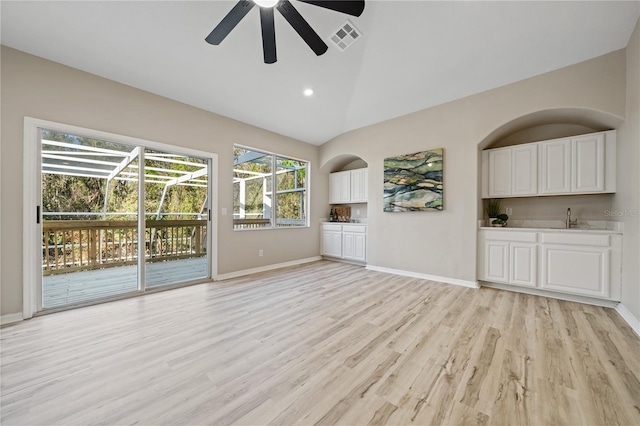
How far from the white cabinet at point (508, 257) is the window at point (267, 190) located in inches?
143

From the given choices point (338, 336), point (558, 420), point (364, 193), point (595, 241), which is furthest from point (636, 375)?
point (364, 193)

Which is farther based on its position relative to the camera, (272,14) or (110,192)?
(110,192)

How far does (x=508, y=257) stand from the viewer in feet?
11.7

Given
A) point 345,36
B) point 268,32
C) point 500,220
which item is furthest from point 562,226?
point 268,32

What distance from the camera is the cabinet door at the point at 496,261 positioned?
358 centimetres

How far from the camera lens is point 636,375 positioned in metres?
1.69

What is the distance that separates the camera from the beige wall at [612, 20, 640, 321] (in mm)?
2453

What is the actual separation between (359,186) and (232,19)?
13.2ft

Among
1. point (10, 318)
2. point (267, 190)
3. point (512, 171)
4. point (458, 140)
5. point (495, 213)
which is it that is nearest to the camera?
point (10, 318)

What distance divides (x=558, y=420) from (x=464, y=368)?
0.52 metres

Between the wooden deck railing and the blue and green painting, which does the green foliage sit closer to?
the wooden deck railing

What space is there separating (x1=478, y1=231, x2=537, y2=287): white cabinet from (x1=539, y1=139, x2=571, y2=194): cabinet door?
711 mm

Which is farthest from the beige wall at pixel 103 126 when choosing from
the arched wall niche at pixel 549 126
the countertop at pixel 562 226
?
the countertop at pixel 562 226

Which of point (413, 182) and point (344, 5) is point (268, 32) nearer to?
point (344, 5)
